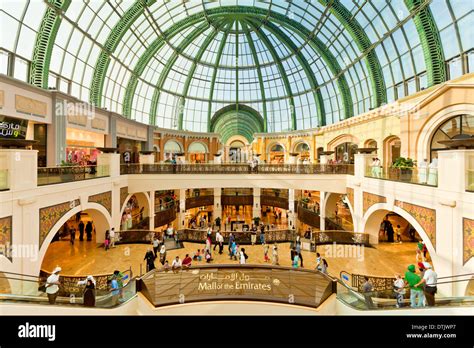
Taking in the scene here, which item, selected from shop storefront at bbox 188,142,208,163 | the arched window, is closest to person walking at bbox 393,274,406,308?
the arched window

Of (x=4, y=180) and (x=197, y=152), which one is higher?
(x=197, y=152)

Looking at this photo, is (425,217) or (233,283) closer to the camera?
(233,283)

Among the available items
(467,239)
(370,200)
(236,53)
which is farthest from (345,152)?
(236,53)

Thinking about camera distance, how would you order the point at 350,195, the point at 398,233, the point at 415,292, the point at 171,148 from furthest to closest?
the point at 171,148
the point at 350,195
the point at 398,233
the point at 415,292

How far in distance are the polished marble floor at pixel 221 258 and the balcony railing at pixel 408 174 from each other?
4440 mm

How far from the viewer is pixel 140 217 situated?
22.5 meters

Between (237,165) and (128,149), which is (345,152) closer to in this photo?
(237,165)

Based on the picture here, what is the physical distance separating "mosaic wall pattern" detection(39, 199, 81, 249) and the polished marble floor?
104 inches

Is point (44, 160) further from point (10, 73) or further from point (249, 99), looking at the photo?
point (249, 99)

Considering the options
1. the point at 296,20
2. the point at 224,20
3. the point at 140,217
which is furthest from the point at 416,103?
the point at 224,20

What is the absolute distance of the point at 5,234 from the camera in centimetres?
866

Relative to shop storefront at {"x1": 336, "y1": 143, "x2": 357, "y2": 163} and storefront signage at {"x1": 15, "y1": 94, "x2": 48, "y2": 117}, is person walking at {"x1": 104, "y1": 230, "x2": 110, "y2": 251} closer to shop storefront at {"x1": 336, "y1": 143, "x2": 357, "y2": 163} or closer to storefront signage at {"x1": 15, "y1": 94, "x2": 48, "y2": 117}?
storefront signage at {"x1": 15, "y1": 94, "x2": 48, "y2": 117}

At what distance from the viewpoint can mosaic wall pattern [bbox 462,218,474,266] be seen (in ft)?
27.8

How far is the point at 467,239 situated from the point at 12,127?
66.9 feet
